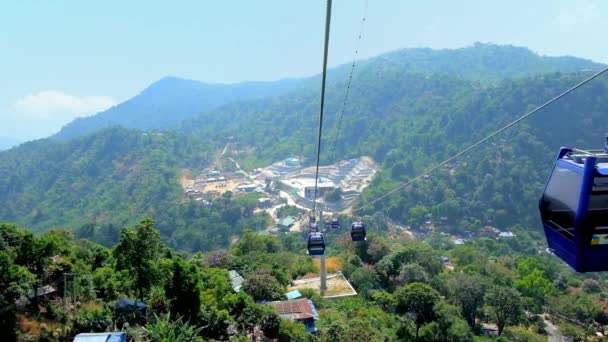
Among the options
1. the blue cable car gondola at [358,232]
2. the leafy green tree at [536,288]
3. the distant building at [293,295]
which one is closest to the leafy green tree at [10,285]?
the blue cable car gondola at [358,232]

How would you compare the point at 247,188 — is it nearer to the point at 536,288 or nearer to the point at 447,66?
the point at 536,288

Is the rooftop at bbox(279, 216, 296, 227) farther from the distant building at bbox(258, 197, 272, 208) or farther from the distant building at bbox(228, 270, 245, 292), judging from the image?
the distant building at bbox(228, 270, 245, 292)

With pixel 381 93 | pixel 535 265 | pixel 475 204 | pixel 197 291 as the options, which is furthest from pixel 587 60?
pixel 197 291

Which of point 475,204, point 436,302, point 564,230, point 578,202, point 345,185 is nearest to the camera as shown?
point 578,202

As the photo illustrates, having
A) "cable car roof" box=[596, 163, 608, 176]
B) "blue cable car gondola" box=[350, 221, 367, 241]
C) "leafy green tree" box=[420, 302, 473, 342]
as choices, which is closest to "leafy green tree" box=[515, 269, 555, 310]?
"leafy green tree" box=[420, 302, 473, 342]

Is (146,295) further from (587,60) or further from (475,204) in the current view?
(587,60)

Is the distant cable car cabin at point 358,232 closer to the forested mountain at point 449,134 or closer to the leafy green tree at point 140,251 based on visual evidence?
the leafy green tree at point 140,251

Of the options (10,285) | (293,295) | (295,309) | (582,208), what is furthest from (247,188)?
(582,208)
